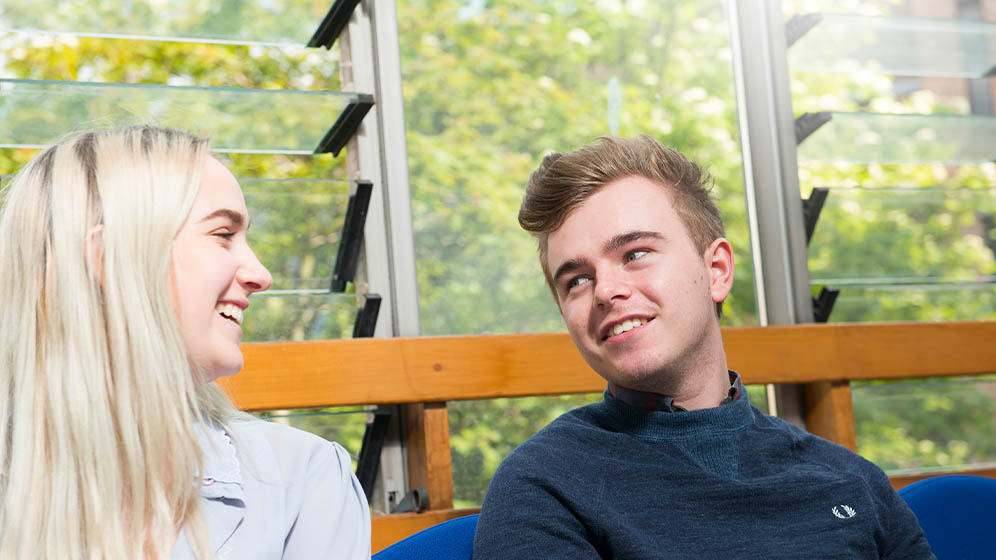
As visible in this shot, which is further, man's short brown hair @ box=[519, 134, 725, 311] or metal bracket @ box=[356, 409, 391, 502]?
metal bracket @ box=[356, 409, 391, 502]

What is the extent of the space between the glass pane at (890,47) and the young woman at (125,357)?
160 cm

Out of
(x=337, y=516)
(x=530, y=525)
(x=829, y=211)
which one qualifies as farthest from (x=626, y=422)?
(x=829, y=211)

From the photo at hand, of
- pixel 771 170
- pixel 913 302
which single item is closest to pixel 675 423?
pixel 771 170

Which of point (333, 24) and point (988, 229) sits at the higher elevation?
point (333, 24)

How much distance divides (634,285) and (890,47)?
1.29 metres

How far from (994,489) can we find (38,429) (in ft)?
4.77

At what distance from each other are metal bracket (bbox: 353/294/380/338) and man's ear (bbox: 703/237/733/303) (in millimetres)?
686

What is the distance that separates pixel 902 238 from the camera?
2.47 metres

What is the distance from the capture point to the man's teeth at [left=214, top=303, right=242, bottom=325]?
3.84 feet

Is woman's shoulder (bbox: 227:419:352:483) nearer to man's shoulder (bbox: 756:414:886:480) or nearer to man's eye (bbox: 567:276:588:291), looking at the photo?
man's eye (bbox: 567:276:588:291)

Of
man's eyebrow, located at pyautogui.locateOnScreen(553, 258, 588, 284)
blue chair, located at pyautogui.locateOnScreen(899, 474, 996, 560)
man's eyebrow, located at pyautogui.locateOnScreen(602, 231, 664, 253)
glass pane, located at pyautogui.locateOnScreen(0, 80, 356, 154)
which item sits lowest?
blue chair, located at pyautogui.locateOnScreen(899, 474, 996, 560)

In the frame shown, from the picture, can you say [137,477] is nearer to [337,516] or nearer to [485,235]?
[337,516]

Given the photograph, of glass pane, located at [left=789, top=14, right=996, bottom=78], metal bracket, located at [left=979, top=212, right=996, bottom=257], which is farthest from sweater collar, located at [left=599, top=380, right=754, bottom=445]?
metal bracket, located at [left=979, top=212, right=996, bottom=257]

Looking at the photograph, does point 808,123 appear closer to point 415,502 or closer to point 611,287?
point 611,287
